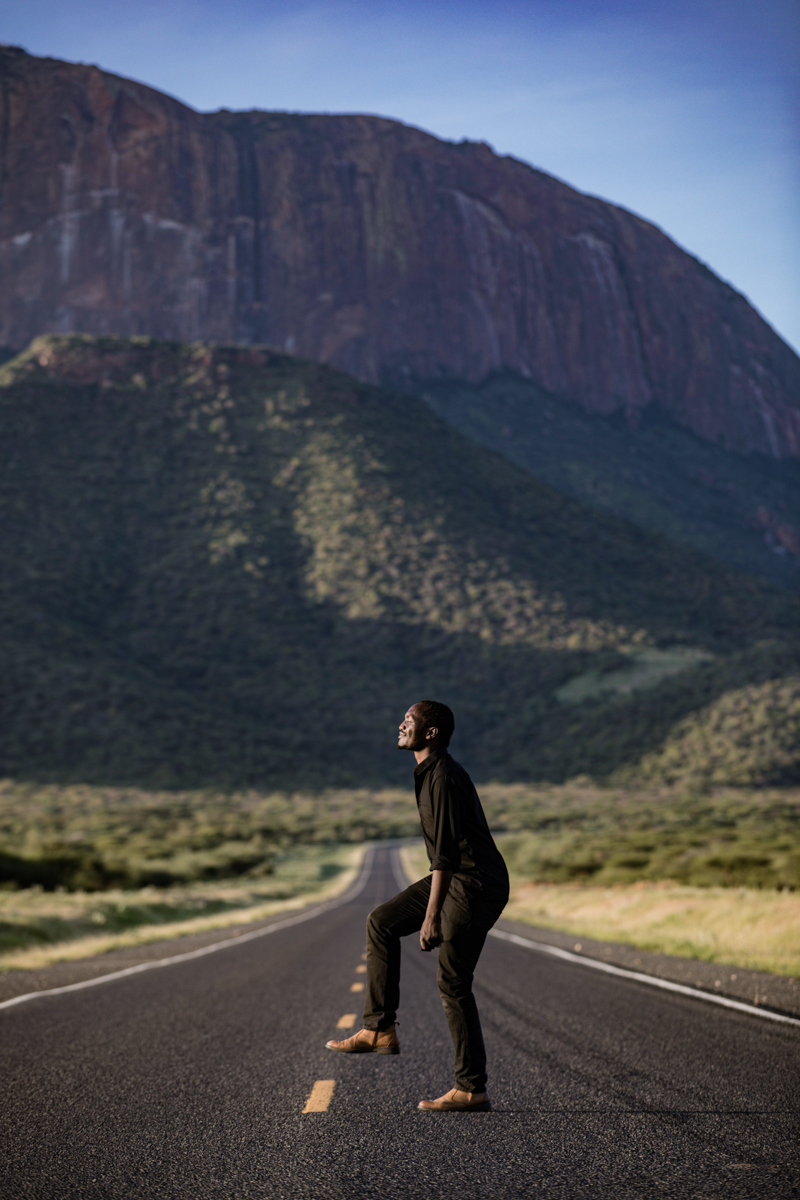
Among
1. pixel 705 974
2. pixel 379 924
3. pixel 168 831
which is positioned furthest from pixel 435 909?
pixel 168 831

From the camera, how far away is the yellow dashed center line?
622 centimetres

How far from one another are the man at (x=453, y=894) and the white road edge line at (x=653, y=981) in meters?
3.89

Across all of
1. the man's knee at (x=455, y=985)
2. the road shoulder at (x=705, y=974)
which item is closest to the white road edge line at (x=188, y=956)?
the road shoulder at (x=705, y=974)

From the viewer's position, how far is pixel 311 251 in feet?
572

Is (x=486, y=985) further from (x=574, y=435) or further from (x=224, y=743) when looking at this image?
(x=574, y=435)

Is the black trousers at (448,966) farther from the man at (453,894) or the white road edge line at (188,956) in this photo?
the white road edge line at (188,956)

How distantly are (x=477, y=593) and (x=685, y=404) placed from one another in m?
119

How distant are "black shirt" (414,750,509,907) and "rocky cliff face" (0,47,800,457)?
157362mm

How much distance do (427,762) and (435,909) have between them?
0.75 m

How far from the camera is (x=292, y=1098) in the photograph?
6531mm

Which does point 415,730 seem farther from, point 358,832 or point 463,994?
point 358,832

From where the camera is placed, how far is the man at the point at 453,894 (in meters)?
5.46

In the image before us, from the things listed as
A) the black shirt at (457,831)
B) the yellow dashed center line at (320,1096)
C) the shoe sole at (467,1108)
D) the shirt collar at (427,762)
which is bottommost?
the yellow dashed center line at (320,1096)

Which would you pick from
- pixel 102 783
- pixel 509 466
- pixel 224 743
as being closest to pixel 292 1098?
pixel 102 783
